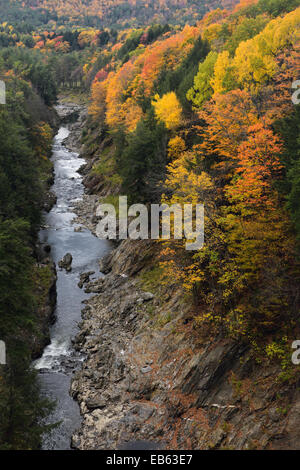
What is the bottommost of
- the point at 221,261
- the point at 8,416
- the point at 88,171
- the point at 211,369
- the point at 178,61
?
the point at 8,416

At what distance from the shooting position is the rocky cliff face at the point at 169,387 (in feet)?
55.7

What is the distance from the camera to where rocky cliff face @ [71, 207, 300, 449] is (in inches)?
669

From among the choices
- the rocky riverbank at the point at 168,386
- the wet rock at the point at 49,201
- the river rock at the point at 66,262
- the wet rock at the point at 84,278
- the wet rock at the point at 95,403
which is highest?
the wet rock at the point at 49,201

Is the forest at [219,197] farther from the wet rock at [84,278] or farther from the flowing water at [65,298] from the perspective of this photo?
the wet rock at [84,278]

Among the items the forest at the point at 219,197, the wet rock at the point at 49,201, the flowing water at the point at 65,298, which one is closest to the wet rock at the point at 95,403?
the flowing water at the point at 65,298

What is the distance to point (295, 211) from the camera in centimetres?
1903

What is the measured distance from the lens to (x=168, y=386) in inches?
884

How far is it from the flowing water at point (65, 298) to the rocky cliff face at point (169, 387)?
1025 mm

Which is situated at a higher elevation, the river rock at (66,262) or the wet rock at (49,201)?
the wet rock at (49,201)

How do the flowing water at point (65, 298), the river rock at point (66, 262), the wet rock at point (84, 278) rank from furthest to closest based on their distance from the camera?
the river rock at point (66, 262), the wet rock at point (84, 278), the flowing water at point (65, 298)

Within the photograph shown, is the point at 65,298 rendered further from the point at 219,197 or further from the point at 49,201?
the point at 49,201

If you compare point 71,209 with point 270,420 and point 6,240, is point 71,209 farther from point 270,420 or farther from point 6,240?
point 270,420

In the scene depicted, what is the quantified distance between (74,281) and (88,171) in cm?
3565
